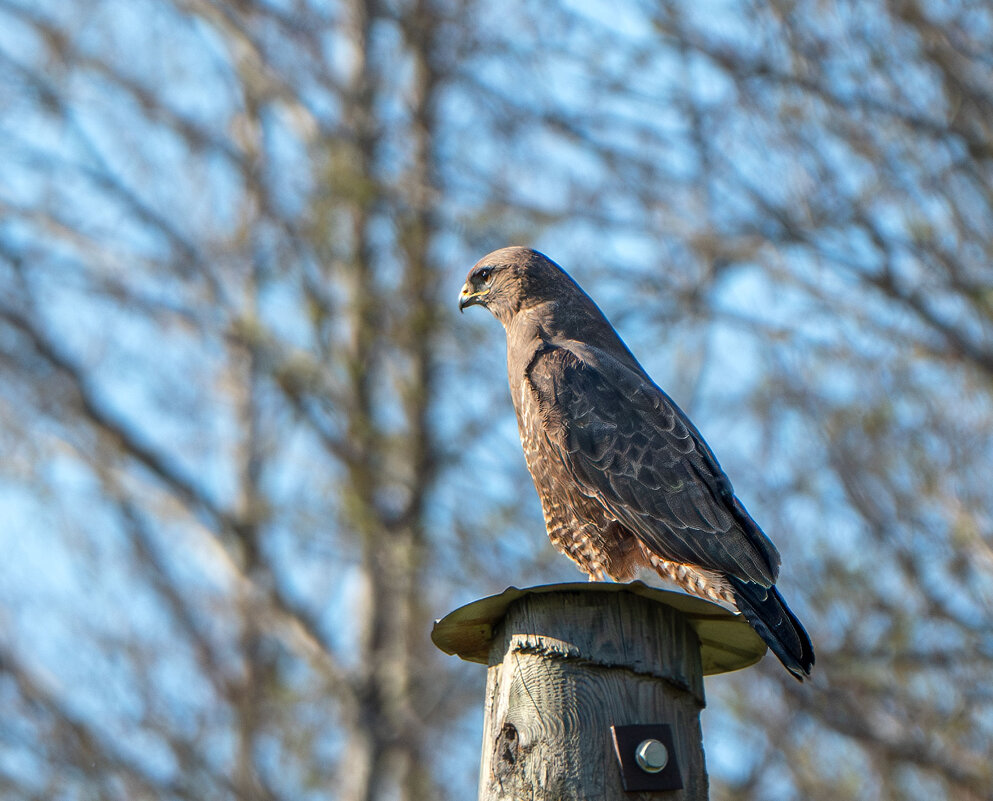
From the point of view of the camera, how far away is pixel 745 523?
3.69 meters

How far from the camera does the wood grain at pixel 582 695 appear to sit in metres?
2.57

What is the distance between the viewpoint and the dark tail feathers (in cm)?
302

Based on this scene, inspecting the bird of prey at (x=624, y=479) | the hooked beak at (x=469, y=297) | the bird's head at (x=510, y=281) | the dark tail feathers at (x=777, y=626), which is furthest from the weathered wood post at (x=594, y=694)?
the hooked beak at (x=469, y=297)

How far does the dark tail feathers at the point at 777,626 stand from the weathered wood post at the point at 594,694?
0.71ft

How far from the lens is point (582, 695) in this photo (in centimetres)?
264

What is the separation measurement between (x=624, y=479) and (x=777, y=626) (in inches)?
32.4

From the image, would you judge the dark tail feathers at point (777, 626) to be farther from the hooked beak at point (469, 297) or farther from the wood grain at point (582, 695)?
the hooked beak at point (469, 297)

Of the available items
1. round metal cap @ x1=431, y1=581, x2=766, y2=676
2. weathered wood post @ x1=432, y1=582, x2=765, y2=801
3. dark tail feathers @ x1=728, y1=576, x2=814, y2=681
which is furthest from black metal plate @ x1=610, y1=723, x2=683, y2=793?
dark tail feathers @ x1=728, y1=576, x2=814, y2=681

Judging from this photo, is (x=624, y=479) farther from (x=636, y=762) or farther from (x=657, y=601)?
(x=636, y=762)

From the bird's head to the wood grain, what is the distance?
1.90 m

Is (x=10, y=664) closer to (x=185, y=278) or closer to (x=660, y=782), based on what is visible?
(x=185, y=278)

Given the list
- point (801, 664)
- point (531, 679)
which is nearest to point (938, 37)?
point (801, 664)

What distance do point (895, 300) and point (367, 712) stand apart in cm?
497

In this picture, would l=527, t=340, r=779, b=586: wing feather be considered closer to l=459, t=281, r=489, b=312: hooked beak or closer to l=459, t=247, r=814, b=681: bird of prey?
l=459, t=247, r=814, b=681: bird of prey
